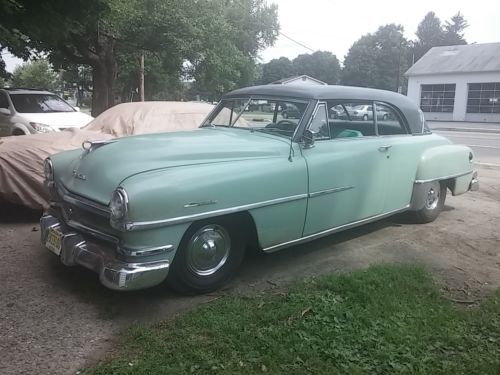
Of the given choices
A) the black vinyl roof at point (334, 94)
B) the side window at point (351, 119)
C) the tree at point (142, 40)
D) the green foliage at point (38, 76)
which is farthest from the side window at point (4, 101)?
the green foliage at point (38, 76)

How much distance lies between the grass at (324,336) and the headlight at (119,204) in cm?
75

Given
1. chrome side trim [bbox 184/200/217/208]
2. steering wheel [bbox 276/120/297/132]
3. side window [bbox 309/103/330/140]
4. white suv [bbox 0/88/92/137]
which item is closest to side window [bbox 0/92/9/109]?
white suv [bbox 0/88/92/137]

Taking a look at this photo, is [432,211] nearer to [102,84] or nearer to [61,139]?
[61,139]

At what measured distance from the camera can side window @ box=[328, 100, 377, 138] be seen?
480cm

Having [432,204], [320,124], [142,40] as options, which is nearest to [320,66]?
[142,40]

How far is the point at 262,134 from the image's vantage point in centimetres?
466

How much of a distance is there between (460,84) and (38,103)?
3610 cm

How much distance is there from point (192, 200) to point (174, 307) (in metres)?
0.80

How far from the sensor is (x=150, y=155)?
12.3 feet

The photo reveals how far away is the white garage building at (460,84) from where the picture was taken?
38.0 meters

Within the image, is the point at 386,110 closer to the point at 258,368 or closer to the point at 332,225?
the point at 332,225

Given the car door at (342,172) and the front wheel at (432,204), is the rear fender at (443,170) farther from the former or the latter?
the car door at (342,172)

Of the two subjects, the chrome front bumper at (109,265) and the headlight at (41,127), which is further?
the headlight at (41,127)

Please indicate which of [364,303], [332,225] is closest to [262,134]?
[332,225]
